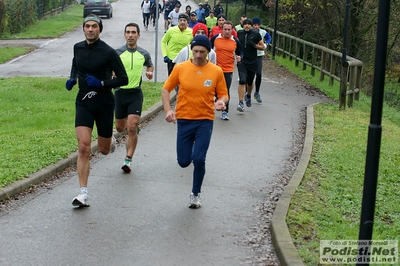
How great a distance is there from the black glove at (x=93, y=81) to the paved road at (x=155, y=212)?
4.54 ft

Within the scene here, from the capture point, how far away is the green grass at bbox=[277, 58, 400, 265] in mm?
7273

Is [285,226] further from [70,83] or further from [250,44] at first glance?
[250,44]

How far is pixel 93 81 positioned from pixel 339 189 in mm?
3492

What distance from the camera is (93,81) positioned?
7953 millimetres

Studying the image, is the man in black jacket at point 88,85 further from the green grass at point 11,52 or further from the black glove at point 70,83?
the green grass at point 11,52

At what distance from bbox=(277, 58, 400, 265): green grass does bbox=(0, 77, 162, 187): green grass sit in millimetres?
3553

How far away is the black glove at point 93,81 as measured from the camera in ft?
26.1

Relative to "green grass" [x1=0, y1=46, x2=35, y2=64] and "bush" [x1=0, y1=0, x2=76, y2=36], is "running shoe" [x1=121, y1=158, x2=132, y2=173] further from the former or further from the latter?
"bush" [x1=0, y1=0, x2=76, y2=36]

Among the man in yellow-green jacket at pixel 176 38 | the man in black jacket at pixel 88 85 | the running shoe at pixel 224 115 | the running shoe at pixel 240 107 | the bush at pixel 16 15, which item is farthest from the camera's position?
the bush at pixel 16 15

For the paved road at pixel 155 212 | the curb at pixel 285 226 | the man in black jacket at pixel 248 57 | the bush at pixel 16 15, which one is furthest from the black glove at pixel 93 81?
the bush at pixel 16 15

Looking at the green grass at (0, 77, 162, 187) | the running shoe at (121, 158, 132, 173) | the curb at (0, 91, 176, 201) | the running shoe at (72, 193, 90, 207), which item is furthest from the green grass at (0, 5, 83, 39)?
the running shoe at (72, 193, 90, 207)

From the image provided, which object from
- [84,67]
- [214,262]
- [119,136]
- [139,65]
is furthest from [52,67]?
[214,262]

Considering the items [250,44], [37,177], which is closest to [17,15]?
[250,44]

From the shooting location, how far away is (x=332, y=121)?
582 inches
